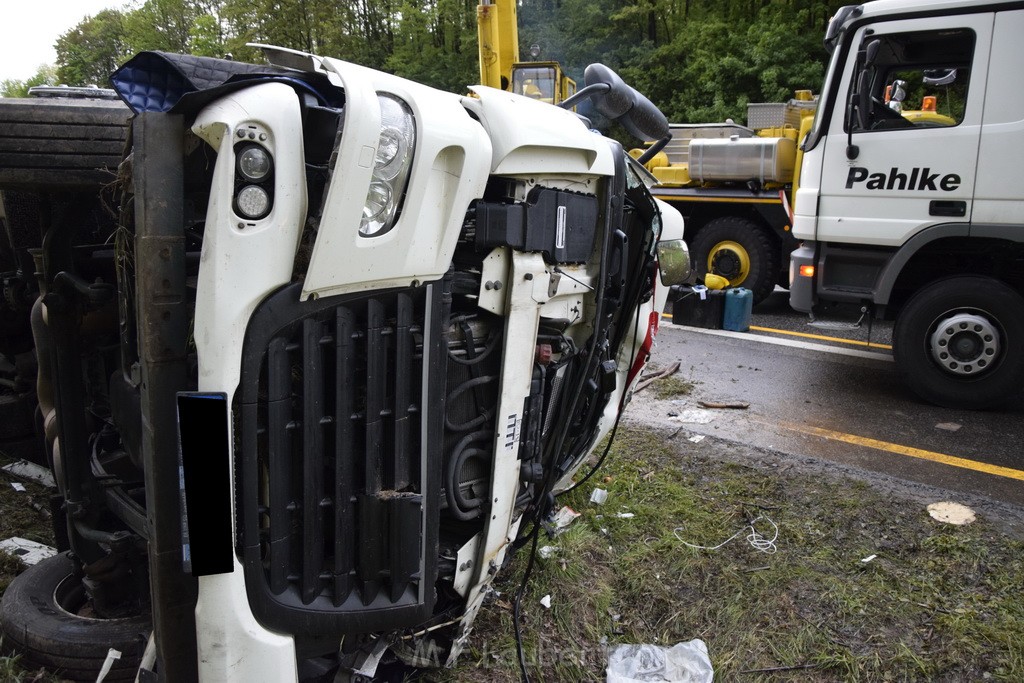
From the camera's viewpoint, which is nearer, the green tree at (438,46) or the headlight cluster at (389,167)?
the headlight cluster at (389,167)

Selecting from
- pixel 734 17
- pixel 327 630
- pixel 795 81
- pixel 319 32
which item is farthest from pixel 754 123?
pixel 319 32

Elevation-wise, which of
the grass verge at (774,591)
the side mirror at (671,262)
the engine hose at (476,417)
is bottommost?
the grass verge at (774,591)

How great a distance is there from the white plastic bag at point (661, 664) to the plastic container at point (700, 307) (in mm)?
5037

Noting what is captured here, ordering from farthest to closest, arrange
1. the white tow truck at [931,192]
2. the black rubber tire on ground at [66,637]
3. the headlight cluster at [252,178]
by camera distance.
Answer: the white tow truck at [931,192] → the black rubber tire on ground at [66,637] → the headlight cluster at [252,178]

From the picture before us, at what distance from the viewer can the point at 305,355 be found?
4.95 feet

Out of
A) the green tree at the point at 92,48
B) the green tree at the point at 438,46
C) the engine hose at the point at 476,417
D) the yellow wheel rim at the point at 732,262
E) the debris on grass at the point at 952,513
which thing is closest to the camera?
the engine hose at the point at 476,417

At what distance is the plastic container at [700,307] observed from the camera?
7.14 m

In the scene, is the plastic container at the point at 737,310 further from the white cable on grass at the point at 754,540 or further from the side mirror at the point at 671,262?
the side mirror at the point at 671,262

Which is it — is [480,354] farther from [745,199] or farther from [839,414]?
[745,199]

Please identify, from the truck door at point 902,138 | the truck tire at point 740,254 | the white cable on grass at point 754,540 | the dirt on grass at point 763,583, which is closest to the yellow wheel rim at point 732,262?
the truck tire at point 740,254

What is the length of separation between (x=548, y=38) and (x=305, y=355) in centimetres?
2006

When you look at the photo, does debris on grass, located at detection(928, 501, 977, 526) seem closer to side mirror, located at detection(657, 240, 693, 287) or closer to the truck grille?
side mirror, located at detection(657, 240, 693, 287)

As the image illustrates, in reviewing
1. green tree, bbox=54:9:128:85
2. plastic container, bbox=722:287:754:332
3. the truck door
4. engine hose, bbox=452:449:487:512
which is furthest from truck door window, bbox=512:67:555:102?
green tree, bbox=54:9:128:85

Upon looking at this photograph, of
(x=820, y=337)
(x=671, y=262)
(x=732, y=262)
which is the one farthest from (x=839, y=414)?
(x=732, y=262)
